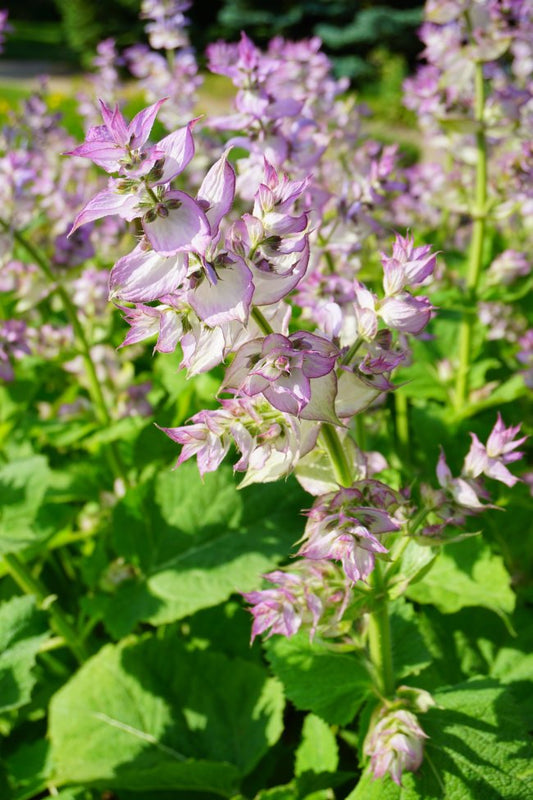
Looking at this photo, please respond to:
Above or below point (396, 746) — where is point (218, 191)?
above

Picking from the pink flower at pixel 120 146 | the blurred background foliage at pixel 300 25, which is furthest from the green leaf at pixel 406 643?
the blurred background foliage at pixel 300 25

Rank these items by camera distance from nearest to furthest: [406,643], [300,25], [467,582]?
1. [406,643]
2. [467,582]
3. [300,25]

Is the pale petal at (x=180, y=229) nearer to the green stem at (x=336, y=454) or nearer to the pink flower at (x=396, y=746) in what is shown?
the green stem at (x=336, y=454)

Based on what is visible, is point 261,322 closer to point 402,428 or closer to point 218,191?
point 218,191

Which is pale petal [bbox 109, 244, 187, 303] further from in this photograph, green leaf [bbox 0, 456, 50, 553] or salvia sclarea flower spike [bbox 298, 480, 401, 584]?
green leaf [bbox 0, 456, 50, 553]

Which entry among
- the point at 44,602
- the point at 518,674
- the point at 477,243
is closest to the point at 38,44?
the point at 477,243

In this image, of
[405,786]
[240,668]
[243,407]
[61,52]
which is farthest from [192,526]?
[61,52]

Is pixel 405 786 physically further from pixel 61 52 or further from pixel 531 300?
pixel 61 52

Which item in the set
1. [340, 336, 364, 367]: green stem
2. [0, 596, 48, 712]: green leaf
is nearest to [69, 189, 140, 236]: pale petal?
[340, 336, 364, 367]: green stem

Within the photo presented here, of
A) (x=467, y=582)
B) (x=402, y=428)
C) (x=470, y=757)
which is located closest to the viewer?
(x=470, y=757)
